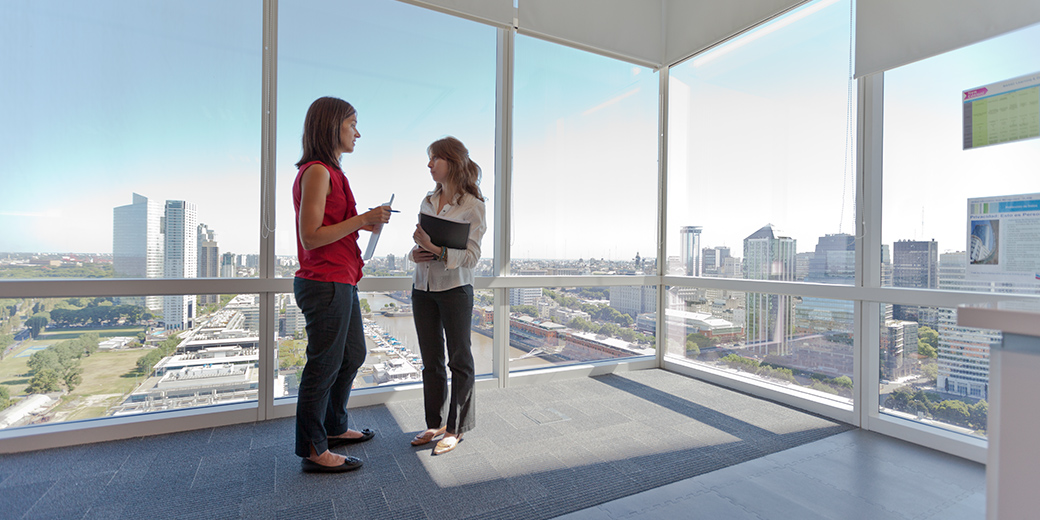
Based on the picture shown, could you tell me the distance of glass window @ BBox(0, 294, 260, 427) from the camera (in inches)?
88.2

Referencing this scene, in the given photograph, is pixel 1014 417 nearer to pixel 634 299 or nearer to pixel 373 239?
pixel 373 239

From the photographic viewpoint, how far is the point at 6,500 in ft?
5.67

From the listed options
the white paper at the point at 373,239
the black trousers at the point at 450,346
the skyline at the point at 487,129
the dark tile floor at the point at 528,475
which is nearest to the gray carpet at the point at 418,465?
the dark tile floor at the point at 528,475

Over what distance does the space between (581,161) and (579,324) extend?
4.17ft

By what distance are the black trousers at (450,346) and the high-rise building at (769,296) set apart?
83.5 inches

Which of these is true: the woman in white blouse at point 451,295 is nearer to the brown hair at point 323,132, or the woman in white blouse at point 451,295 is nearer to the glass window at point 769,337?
the brown hair at point 323,132

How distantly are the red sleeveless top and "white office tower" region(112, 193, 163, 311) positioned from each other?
1.05 m

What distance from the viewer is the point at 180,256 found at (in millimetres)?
2508

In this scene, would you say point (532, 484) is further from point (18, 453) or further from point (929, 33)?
point (929, 33)

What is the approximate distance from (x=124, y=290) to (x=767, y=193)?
Answer: 12.5 feet

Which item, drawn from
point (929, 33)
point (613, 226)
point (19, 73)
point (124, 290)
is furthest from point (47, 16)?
point (929, 33)

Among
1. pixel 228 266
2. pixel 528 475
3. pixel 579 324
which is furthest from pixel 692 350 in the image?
pixel 228 266

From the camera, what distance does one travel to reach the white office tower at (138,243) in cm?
241

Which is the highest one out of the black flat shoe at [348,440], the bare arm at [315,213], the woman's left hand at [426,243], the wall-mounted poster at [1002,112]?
the wall-mounted poster at [1002,112]
